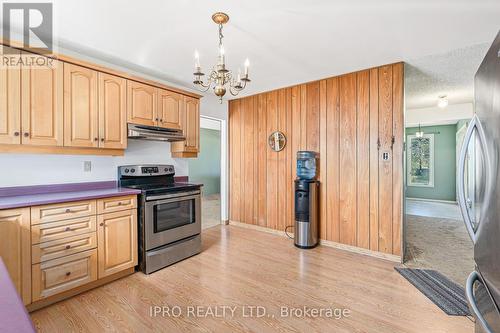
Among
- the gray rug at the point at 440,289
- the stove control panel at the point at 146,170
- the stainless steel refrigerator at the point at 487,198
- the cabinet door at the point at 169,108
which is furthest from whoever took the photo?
the cabinet door at the point at 169,108

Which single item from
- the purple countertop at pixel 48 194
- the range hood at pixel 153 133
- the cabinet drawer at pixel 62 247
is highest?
the range hood at pixel 153 133

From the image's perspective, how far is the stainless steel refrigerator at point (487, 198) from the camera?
2.67 feet

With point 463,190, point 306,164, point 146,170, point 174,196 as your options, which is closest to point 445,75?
point 306,164

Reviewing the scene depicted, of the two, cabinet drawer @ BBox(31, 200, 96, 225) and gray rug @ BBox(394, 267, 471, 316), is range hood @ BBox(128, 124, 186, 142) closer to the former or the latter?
cabinet drawer @ BBox(31, 200, 96, 225)

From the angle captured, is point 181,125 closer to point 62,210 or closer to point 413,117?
point 62,210

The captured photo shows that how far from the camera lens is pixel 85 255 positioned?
92.7 inches

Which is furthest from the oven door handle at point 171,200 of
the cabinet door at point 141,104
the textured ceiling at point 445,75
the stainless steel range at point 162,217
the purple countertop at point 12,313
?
the textured ceiling at point 445,75

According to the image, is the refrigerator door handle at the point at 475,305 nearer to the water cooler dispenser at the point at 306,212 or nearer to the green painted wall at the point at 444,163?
the water cooler dispenser at the point at 306,212

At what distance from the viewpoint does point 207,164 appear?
25.6 feet

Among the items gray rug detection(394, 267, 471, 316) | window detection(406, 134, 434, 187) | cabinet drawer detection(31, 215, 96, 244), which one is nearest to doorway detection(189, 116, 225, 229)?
cabinet drawer detection(31, 215, 96, 244)

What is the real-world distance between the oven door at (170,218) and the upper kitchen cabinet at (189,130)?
2.46ft

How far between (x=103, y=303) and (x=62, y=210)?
910 millimetres

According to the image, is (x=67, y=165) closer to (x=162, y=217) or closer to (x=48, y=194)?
(x=48, y=194)

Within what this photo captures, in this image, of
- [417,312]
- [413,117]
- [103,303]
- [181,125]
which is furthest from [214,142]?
[417,312]
